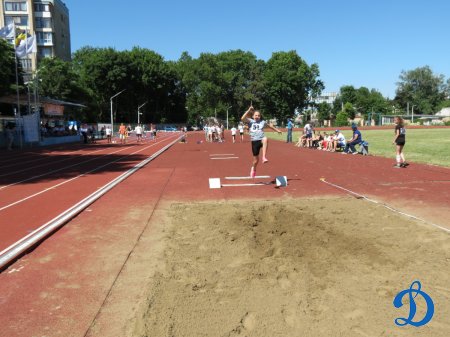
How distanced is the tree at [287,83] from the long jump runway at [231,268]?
3407 inches

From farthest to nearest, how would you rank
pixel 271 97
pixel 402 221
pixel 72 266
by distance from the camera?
pixel 271 97, pixel 402 221, pixel 72 266

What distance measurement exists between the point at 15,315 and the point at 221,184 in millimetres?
7033

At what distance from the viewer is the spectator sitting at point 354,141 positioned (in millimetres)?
18528

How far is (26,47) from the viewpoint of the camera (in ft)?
86.7

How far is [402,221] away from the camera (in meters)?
6.11

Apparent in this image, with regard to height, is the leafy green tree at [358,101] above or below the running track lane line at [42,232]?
above

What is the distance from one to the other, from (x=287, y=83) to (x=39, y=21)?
2060 inches

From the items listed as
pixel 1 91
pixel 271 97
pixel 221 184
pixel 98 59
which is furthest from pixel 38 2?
pixel 221 184

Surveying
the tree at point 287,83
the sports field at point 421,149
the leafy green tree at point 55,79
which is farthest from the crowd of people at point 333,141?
the tree at point 287,83

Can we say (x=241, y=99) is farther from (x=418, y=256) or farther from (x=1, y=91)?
(x=418, y=256)

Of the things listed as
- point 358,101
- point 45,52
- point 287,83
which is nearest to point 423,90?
point 358,101

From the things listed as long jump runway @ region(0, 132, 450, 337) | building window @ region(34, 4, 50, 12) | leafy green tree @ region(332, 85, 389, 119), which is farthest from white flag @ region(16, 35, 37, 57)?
leafy green tree @ region(332, 85, 389, 119)

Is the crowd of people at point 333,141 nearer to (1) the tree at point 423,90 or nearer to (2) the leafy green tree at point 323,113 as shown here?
(2) the leafy green tree at point 323,113

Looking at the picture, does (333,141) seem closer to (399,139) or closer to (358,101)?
(399,139)
